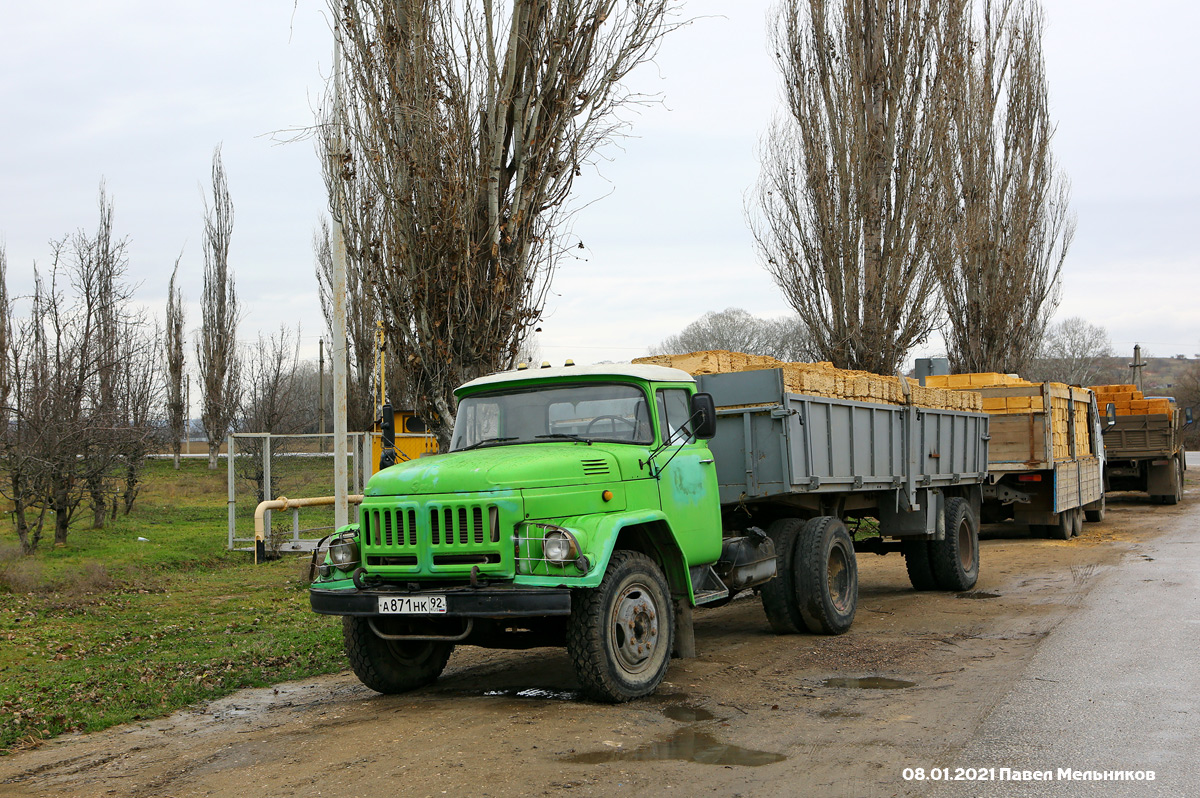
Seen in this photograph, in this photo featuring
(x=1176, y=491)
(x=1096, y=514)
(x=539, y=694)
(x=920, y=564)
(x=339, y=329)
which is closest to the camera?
(x=539, y=694)

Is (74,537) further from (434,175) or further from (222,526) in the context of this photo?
(434,175)

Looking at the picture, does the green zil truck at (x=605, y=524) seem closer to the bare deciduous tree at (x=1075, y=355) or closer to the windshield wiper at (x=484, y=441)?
the windshield wiper at (x=484, y=441)

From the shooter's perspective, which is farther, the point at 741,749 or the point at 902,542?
the point at 902,542

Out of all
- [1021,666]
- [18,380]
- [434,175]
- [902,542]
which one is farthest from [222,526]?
[1021,666]

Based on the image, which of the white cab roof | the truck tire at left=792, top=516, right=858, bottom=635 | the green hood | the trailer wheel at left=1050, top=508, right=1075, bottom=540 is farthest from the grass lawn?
the trailer wheel at left=1050, top=508, right=1075, bottom=540

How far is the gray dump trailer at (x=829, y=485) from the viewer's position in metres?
8.94

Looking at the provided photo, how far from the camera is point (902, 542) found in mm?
12422

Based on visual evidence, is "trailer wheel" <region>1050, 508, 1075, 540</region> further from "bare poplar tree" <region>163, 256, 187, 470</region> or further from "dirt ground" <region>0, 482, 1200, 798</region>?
"bare poplar tree" <region>163, 256, 187, 470</region>

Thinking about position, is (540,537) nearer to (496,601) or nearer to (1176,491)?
(496,601)

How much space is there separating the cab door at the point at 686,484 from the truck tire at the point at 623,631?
55cm

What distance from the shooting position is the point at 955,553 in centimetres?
1207

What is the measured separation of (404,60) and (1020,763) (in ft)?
31.2

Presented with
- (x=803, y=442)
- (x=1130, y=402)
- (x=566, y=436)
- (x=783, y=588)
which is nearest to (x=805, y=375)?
(x=803, y=442)

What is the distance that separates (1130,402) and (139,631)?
76.4ft
